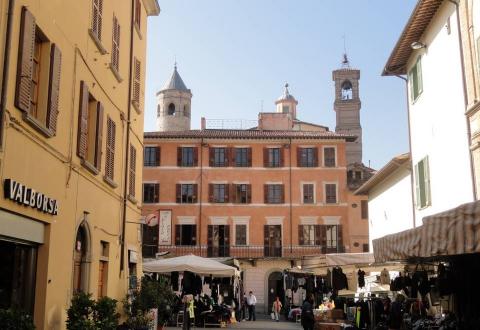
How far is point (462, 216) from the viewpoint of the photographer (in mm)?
6695

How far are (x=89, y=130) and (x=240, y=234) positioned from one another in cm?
3132

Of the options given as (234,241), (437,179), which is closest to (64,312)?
(437,179)

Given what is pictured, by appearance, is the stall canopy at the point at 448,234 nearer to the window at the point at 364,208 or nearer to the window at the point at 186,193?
the window at the point at 186,193

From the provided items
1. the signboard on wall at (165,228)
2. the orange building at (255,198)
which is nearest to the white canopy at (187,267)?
the signboard on wall at (165,228)

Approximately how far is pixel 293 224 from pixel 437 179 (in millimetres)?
26841

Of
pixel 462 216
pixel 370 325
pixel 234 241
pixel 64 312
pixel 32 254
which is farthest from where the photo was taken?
pixel 234 241

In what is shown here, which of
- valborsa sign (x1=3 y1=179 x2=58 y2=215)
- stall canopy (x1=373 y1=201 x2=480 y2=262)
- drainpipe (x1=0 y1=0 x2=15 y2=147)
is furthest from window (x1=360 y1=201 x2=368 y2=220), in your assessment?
drainpipe (x1=0 y1=0 x2=15 y2=147)

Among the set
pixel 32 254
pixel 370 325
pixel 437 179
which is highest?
pixel 437 179

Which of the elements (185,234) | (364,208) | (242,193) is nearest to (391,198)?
(364,208)

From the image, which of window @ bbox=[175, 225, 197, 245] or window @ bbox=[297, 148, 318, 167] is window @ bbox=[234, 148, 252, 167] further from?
window @ bbox=[175, 225, 197, 245]

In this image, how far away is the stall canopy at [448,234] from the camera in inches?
256

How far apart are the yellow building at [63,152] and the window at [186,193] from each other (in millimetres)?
27016

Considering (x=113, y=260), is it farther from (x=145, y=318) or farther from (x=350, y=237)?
(x=350, y=237)

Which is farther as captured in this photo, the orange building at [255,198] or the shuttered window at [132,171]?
the orange building at [255,198]
